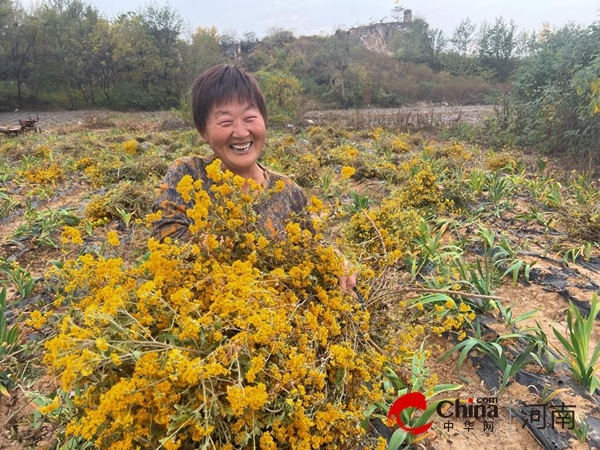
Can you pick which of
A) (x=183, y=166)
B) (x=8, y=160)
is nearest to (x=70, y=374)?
(x=183, y=166)

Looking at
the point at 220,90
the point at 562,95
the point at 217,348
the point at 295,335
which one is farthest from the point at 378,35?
the point at 217,348

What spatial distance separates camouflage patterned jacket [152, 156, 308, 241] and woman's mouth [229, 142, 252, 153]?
173 mm

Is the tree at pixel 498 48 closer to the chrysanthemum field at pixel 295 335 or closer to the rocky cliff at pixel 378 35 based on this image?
the rocky cliff at pixel 378 35

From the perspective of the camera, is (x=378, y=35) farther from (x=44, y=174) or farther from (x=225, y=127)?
(x=225, y=127)

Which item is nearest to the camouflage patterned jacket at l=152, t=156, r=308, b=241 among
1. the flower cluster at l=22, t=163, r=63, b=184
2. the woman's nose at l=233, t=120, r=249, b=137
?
the woman's nose at l=233, t=120, r=249, b=137

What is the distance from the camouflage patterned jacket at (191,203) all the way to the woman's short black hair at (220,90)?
22 cm

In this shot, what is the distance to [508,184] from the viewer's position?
4.91 metres

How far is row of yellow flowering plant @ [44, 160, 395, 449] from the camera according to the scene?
2.77 feet

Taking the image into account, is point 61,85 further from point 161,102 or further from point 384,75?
point 384,75

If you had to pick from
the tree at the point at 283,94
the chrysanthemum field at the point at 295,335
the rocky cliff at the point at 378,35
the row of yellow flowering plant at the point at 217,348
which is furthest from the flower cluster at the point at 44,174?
the rocky cliff at the point at 378,35

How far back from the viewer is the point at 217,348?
35.4 inches

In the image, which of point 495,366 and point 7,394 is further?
point 495,366

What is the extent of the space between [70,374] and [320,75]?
3299 cm

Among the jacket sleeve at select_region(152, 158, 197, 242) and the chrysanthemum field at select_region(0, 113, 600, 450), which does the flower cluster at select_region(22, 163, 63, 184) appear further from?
the jacket sleeve at select_region(152, 158, 197, 242)
